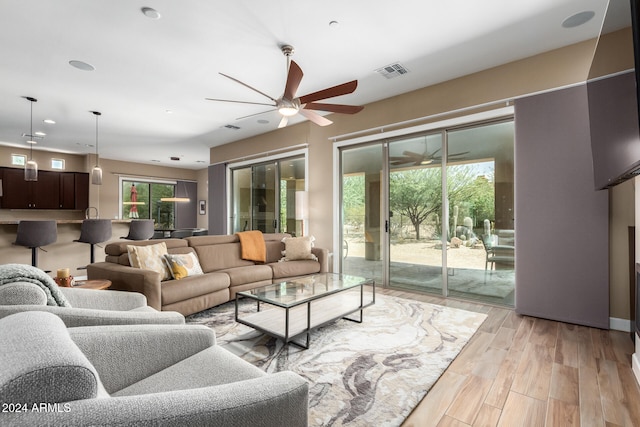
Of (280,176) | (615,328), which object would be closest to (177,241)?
(280,176)

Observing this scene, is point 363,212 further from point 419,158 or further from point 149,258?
point 149,258

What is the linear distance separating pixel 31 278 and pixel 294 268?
3149 mm

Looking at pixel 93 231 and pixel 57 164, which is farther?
pixel 57 164

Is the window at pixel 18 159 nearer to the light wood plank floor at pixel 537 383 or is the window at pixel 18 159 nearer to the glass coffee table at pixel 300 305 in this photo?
the glass coffee table at pixel 300 305

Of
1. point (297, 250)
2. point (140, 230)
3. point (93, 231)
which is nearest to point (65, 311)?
point (297, 250)

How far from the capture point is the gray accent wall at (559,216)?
3.04 m

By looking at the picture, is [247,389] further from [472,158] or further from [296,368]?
[472,158]

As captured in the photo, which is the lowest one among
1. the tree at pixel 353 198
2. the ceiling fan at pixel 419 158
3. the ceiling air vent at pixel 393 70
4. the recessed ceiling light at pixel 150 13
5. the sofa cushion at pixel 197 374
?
the sofa cushion at pixel 197 374

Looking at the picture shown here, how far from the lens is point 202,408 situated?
76 centimetres

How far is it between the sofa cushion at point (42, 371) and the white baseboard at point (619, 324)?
159 inches

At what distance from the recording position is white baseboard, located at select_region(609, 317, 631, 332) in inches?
114

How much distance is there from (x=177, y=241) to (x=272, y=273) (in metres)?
1.27

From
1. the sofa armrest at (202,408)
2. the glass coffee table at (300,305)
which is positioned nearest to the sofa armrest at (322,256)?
the glass coffee table at (300,305)

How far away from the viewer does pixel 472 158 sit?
4000 mm
